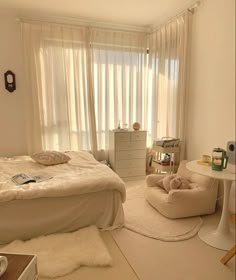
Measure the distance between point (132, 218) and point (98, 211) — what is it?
435 mm

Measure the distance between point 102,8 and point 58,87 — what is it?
1.35 meters

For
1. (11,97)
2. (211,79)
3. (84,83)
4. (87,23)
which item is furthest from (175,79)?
(11,97)

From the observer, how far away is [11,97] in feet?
11.3

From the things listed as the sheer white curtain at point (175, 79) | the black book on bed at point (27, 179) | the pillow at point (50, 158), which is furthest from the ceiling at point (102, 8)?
the black book on bed at point (27, 179)

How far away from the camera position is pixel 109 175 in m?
2.30

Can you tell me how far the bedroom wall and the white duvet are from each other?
621 mm

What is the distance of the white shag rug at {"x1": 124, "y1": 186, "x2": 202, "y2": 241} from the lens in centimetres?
203

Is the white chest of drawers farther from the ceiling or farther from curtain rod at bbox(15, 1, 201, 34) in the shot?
the ceiling

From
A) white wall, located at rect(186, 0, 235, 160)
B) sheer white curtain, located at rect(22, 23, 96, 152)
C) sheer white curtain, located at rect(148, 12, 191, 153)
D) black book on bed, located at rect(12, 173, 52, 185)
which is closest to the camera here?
white wall, located at rect(186, 0, 235, 160)

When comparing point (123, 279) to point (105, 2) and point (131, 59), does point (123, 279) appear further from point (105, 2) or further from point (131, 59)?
point (131, 59)

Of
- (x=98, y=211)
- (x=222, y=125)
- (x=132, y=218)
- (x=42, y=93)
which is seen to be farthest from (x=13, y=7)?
(x=222, y=125)

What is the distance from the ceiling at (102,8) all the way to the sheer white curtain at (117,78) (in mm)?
343

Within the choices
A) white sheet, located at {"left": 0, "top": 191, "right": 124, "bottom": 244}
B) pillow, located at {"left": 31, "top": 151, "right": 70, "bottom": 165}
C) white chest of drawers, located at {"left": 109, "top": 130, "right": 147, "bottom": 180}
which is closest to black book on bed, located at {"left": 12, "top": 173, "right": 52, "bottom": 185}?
white sheet, located at {"left": 0, "top": 191, "right": 124, "bottom": 244}

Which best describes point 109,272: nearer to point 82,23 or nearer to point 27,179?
point 27,179
